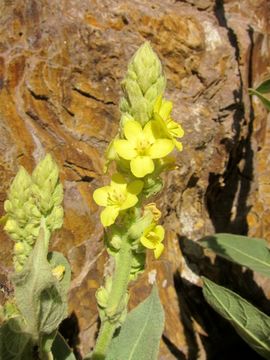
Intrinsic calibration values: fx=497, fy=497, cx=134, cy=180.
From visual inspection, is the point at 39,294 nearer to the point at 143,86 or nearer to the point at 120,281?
the point at 120,281

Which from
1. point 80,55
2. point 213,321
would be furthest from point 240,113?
point 213,321

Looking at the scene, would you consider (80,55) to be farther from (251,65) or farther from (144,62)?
(144,62)

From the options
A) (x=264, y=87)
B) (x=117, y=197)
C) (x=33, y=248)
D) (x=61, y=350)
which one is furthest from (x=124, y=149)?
(x=264, y=87)

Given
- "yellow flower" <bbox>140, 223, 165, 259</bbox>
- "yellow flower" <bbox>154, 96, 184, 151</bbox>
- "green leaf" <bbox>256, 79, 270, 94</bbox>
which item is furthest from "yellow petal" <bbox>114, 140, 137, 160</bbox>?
"green leaf" <bbox>256, 79, 270, 94</bbox>

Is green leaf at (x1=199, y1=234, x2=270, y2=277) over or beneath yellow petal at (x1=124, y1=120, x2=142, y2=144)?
beneath

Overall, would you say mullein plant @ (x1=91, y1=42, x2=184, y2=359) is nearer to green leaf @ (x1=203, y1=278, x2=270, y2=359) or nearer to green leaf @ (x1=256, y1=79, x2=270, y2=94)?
green leaf @ (x1=203, y1=278, x2=270, y2=359)
